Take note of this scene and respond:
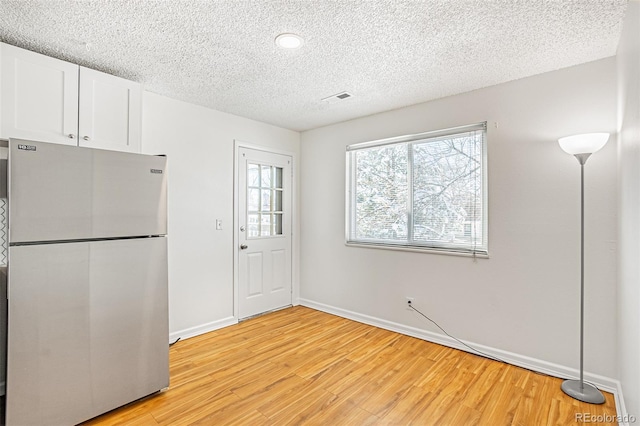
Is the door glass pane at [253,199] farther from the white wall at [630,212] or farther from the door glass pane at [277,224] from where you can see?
the white wall at [630,212]

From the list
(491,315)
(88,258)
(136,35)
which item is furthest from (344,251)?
(136,35)

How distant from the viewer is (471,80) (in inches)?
109

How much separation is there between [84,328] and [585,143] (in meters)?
3.49

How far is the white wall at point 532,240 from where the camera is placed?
93.0 inches

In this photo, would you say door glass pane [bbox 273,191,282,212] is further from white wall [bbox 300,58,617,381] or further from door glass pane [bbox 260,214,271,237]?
white wall [bbox 300,58,617,381]

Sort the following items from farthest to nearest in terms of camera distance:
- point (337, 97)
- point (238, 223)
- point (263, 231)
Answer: point (263, 231), point (238, 223), point (337, 97)

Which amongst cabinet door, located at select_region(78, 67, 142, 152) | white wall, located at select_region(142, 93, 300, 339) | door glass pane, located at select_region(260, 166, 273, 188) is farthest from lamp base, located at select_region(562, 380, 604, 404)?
cabinet door, located at select_region(78, 67, 142, 152)

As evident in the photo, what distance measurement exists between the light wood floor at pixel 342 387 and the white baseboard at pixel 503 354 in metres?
0.07

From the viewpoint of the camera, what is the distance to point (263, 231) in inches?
163

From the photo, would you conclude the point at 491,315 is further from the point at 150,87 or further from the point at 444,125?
the point at 150,87

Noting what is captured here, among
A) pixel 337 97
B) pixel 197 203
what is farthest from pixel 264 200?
pixel 337 97

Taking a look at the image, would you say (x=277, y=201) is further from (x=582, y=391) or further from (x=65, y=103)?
(x=582, y=391)

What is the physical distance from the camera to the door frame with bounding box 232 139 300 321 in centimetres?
379

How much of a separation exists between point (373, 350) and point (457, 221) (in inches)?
59.6
